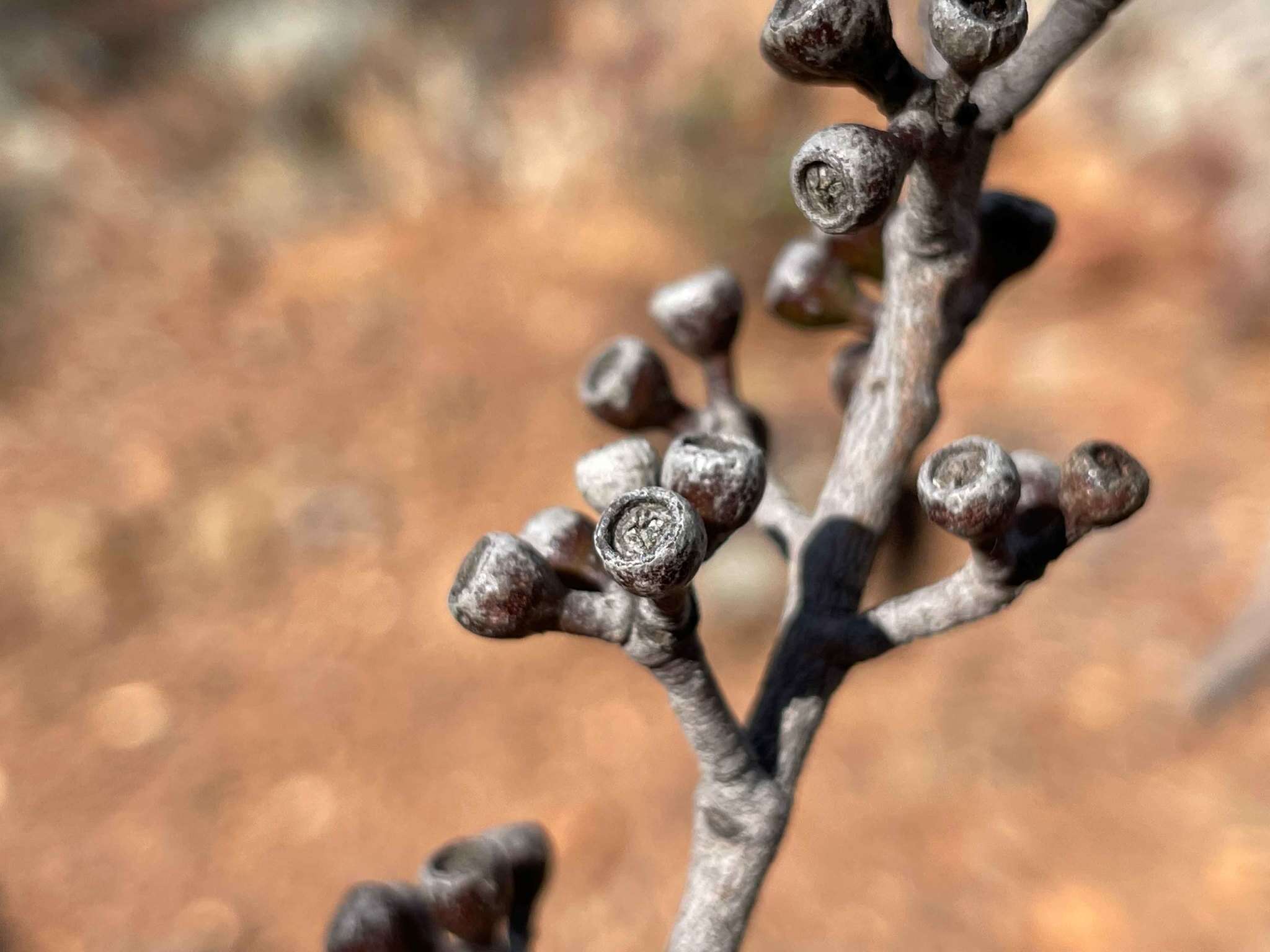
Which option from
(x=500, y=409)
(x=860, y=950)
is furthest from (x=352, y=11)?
(x=860, y=950)

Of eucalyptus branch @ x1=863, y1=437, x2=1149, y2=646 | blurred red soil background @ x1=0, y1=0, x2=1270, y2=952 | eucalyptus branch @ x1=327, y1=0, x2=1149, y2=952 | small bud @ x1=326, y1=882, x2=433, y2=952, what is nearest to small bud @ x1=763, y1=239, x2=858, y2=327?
eucalyptus branch @ x1=327, y1=0, x2=1149, y2=952

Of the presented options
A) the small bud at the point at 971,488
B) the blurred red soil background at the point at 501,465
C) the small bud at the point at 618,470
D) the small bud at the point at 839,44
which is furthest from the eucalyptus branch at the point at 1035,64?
the blurred red soil background at the point at 501,465

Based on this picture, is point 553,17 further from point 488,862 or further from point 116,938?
→ point 488,862

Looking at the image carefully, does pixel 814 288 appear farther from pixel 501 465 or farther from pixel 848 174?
pixel 501 465

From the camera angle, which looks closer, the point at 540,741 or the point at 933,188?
the point at 933,188

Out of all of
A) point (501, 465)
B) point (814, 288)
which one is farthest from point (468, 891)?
point (501, 465)
